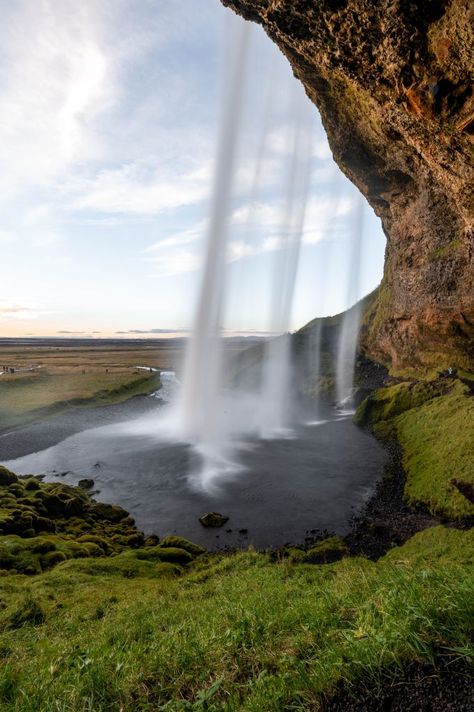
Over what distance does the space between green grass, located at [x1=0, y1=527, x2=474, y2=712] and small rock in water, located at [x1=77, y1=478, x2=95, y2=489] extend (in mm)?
18613

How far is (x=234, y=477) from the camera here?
2961 centimetres

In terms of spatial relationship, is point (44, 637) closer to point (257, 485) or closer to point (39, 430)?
point (257, 485)

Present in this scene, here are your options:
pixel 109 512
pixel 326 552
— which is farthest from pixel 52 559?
pixel 326 552

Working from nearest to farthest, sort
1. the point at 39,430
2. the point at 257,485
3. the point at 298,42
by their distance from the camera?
1. the point at 298,42
2. the point at 257,485
3. the point at 39,430

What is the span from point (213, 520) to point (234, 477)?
7.54 metres

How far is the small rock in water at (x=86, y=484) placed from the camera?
28734mm

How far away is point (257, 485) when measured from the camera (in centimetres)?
2794

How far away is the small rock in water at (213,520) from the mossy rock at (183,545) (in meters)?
2.46

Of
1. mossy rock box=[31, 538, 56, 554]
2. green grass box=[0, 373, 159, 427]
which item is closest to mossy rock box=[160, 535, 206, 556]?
mossy rock box=[31, 538, 56, 554]

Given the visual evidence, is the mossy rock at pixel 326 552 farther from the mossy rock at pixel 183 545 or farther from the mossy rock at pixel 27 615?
the mossy rock at pixel 27 615

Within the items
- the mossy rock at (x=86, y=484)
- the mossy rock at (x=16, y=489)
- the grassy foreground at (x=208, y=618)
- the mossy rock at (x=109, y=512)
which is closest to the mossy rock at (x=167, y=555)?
the grassy foreground at (x=208, y=618)

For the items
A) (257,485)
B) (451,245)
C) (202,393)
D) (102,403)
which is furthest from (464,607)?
(102,403)

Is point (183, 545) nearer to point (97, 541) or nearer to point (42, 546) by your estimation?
point (97, 541)

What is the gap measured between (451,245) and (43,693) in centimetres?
4693
